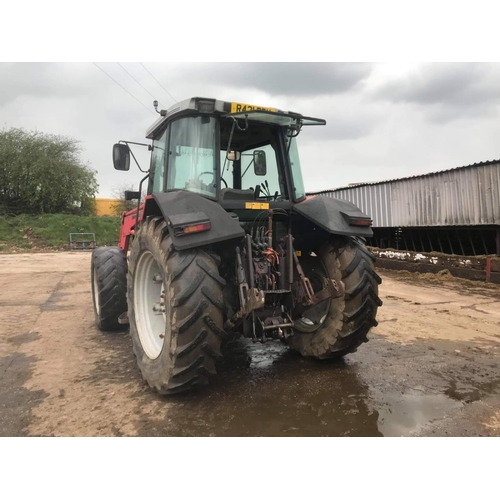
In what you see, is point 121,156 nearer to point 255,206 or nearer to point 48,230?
point 255,206

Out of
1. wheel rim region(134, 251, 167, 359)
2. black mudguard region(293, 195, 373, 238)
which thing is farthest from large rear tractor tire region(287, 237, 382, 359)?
wheel rim region(134, 251, 167, 359)

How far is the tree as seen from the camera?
1101 inches

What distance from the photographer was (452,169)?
36.4 feet

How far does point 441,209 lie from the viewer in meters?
11.5

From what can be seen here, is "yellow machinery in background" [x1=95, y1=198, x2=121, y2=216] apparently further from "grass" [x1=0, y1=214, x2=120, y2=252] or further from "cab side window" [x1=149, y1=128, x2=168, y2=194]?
"cab side window" [x1=149, y1=128, x2=168, y2=194]

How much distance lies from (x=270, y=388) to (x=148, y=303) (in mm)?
1396

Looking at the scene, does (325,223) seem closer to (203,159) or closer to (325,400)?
(203,159)

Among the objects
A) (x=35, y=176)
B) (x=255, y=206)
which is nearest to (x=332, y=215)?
(x=255, y=206)

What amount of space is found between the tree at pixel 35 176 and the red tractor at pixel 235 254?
1094 inches

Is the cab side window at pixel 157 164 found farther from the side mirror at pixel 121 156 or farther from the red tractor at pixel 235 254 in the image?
the side mirror at pixel 121 156

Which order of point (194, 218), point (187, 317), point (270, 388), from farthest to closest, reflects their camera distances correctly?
1. point (270, 388)
2. point (194, 218)
3. point (187, 317)

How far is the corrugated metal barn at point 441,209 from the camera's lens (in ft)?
33.4

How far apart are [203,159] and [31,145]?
3020 cm

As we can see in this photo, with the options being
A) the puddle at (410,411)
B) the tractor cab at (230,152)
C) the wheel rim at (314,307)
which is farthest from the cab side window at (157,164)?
the puddle at (410,411)
